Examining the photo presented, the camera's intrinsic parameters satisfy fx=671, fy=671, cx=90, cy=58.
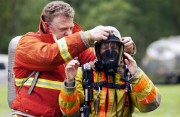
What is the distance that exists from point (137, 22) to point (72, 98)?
5971cm

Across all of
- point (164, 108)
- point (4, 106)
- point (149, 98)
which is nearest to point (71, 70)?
point (149, 98)

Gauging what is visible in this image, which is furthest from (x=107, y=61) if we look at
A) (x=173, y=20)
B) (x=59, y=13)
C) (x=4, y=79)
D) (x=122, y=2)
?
(x=173, y=20)

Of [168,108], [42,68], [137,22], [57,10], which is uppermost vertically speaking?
[57,10]

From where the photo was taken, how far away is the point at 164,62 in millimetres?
41906

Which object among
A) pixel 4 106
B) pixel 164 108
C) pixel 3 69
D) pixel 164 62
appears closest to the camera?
pixel 4 106

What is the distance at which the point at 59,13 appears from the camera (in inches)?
236

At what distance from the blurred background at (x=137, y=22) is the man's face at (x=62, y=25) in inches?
1400

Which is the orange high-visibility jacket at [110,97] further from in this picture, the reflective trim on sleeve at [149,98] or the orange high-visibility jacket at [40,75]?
the orange high-visibility jacket at [40,75]

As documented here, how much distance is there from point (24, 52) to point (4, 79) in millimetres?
31513

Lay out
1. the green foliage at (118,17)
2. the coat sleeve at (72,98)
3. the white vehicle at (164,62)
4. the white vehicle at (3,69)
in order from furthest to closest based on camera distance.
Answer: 1. the green foliage at (118,17)
2. the white vehicle at (164,62)
3. the white vehicle at (3,69)
4. the coat sleeve at (72,98)

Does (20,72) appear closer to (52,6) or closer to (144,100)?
(52,6)

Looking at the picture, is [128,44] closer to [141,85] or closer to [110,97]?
[141,85]

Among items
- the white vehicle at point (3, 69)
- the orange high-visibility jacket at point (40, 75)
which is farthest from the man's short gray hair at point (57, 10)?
the white vehicle at point (3, 69)

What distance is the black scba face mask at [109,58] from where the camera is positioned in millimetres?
5645
